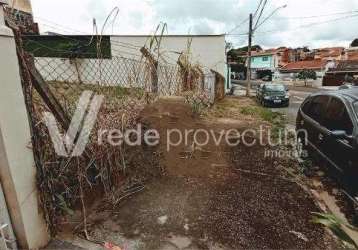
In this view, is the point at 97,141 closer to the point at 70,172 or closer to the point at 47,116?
the point at 70,172

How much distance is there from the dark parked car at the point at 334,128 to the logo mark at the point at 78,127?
3448mm

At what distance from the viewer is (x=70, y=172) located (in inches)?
125

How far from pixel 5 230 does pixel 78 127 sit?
129cm

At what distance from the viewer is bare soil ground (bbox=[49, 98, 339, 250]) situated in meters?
3.08

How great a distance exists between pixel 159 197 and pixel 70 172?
1.32 m

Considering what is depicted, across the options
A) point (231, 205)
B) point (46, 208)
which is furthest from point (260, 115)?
point (46, 208)

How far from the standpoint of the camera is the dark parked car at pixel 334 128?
159 inches

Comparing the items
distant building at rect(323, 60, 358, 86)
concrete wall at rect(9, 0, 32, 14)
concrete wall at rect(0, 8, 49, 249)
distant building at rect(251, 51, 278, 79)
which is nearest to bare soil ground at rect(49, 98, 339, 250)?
concrete wall at rect(0, 8, 49, 249)

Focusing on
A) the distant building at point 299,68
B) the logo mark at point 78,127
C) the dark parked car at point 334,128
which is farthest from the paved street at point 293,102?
the distant building at point 299,68

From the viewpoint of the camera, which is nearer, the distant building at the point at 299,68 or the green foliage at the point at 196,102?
the green foliage at the point at 196,102

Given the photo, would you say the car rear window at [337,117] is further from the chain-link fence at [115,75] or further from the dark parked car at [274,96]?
the dark parked car at [274,96]

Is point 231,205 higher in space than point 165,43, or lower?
lower

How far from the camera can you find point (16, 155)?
234 centimetres

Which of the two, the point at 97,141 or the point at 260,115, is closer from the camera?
the point at 97,141
